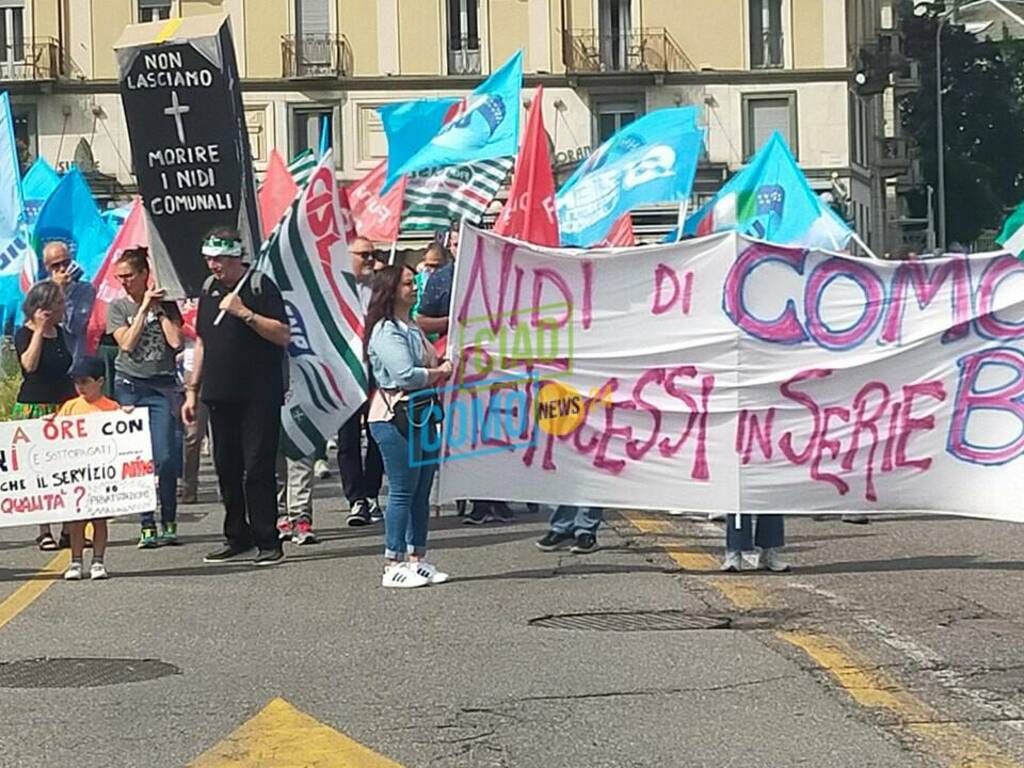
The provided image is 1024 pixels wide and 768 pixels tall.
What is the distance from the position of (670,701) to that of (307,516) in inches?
204

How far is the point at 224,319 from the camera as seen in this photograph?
10320 millimetres

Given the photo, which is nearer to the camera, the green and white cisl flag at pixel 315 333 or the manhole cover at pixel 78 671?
the manhole cover at pixel 78 671

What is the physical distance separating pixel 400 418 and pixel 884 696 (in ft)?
11.7

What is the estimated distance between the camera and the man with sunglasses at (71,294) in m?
11.5

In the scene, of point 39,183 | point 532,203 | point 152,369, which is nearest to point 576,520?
point 152,369

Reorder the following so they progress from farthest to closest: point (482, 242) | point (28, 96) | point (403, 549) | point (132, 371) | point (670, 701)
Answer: point (28, 96) → point (132, 371) → point (482, 242) → point (403, 549) → point (670, 701)

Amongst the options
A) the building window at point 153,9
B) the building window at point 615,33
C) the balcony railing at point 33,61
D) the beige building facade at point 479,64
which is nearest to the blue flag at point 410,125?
the beige building facade at point 479,64

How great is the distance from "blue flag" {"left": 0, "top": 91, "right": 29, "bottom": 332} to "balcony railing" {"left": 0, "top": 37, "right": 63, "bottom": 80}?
34821mm

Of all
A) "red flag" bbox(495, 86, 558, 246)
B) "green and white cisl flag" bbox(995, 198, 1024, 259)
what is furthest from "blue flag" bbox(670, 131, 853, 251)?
"red flag" bbox(495, 86, 558, 246)

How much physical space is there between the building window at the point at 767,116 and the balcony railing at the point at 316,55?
430 inches

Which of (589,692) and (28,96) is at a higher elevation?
(28,96)

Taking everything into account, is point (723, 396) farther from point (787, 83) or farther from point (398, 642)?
point (787, 83)

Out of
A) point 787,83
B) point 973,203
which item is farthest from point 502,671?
point 973,203

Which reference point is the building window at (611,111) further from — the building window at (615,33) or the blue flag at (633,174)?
the blue flag at (633,174)
